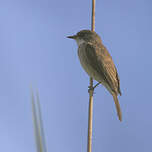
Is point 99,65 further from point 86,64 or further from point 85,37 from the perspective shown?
point 85,37

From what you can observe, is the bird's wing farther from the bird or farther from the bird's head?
the bird's head

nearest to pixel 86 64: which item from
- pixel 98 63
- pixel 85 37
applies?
pixel 98 63

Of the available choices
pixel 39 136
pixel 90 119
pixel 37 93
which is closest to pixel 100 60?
pixel 90 119

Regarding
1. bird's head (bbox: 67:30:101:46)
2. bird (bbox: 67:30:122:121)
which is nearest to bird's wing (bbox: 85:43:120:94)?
bird (bbox: 67:30:122:121)

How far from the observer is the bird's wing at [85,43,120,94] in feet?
9.23

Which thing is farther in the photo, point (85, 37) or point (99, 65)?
point (85, 37)

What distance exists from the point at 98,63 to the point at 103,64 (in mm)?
62

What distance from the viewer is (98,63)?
2.93 meters

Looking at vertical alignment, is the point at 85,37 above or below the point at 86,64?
above

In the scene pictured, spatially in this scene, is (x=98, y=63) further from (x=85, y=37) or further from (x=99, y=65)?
(x=85, y=37)

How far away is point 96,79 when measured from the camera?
9.61 ft

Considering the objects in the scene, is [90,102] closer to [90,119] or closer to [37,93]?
[90,119]

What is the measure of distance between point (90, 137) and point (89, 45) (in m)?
1.61

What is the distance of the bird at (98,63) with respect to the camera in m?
2.81
